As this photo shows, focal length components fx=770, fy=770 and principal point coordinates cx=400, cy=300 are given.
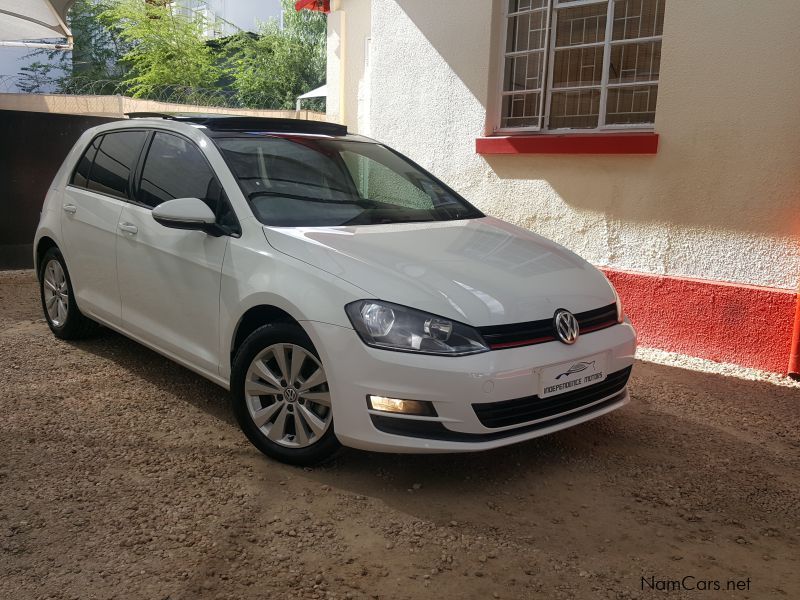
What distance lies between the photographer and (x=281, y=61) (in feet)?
118


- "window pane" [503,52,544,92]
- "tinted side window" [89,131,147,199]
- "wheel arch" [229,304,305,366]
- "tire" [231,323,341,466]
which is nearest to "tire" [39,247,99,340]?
"tinted side window" [89,131,147,199]

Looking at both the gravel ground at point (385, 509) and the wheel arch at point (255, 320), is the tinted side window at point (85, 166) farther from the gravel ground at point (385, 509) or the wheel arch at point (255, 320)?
the wheel arch at point (255, 320)

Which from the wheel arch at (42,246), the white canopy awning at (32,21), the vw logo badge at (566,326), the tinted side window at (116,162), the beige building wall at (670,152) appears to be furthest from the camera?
the white canopy awning at (32,21)

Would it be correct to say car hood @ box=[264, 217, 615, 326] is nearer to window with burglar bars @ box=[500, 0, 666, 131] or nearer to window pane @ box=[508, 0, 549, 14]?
window with burglar bars @ box=[500, 0, 666, 131]

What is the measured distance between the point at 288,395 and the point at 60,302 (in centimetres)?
296

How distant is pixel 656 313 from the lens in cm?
592

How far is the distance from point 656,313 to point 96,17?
3598 centimetres

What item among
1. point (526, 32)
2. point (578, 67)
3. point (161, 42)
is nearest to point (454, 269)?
point (578, 67)

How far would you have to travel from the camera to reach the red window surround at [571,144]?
584 cm

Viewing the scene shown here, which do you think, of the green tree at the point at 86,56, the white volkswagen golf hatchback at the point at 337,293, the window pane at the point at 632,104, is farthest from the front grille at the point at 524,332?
the green tree at the point at 86,56

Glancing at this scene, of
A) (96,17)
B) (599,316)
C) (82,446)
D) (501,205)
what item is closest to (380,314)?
(599,316)

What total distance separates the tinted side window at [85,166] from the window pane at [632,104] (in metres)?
3.93

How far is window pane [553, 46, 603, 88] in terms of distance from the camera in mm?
6262

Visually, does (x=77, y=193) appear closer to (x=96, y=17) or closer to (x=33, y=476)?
(x=33, y=476)
